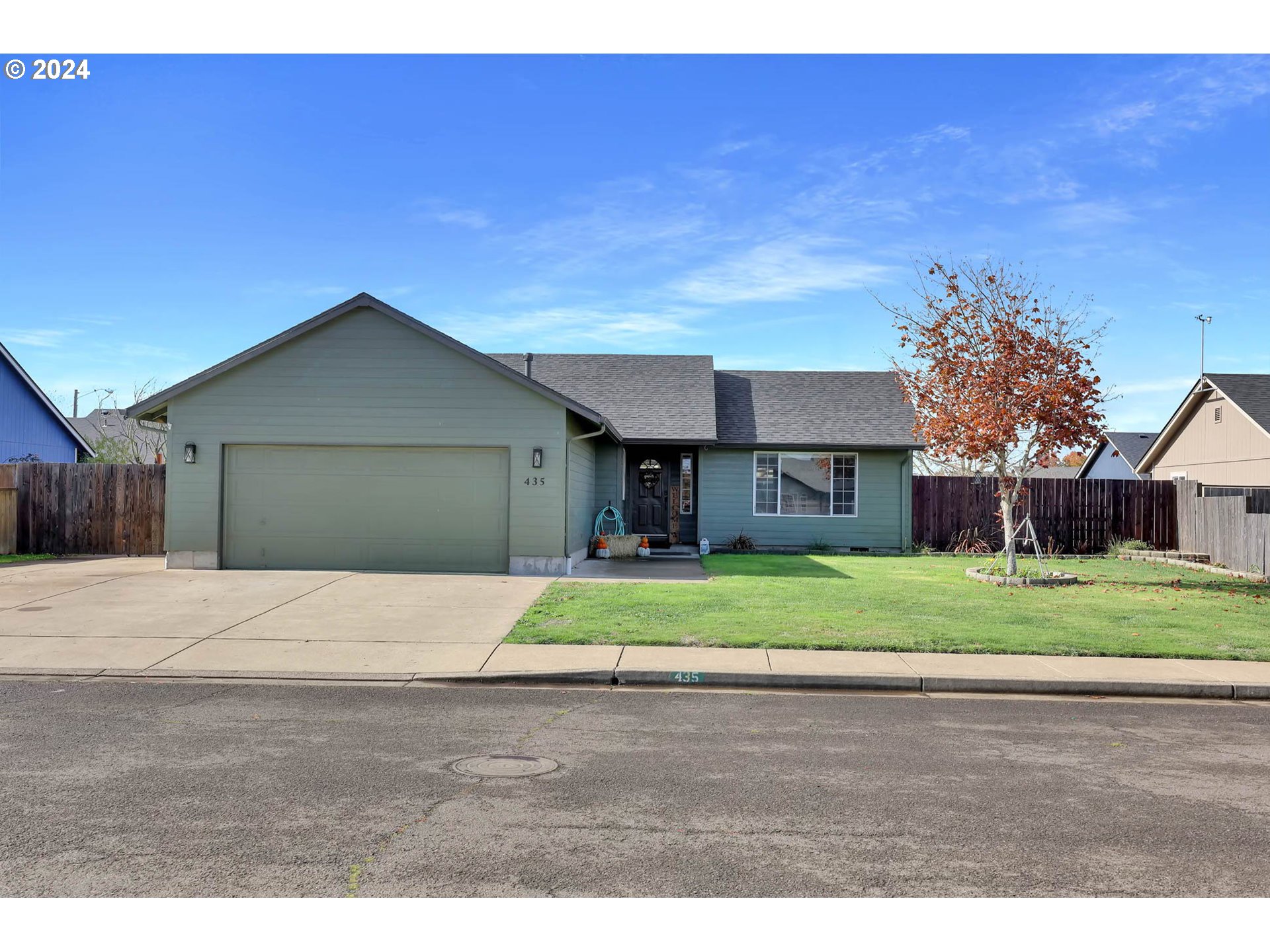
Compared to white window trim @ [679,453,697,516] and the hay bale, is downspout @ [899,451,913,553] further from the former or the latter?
the hay bale

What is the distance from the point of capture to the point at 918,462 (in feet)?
140

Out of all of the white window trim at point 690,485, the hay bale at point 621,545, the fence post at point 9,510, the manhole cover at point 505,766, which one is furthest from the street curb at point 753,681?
the white window trim at point 690,485

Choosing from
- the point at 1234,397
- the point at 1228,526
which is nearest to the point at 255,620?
the point at 1228,526

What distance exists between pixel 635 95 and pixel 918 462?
32508 mm

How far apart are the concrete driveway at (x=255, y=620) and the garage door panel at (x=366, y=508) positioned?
Answer: 1026 millimetres

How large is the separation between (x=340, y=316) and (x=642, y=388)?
910 cm

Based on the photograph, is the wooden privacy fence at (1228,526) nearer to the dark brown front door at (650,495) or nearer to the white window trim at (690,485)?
the white window trim at (690,485)

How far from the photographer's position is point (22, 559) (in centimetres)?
1880

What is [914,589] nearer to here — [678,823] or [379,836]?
[678,823]

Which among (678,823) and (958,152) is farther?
(958,152)

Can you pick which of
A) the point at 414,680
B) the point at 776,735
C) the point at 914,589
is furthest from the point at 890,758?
the point at 914,589

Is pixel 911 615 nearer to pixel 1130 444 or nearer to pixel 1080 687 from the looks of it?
pixel 1080 687

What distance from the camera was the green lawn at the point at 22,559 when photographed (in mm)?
18234

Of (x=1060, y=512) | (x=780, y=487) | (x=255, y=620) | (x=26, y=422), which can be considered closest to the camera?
(x=255, y=620)
